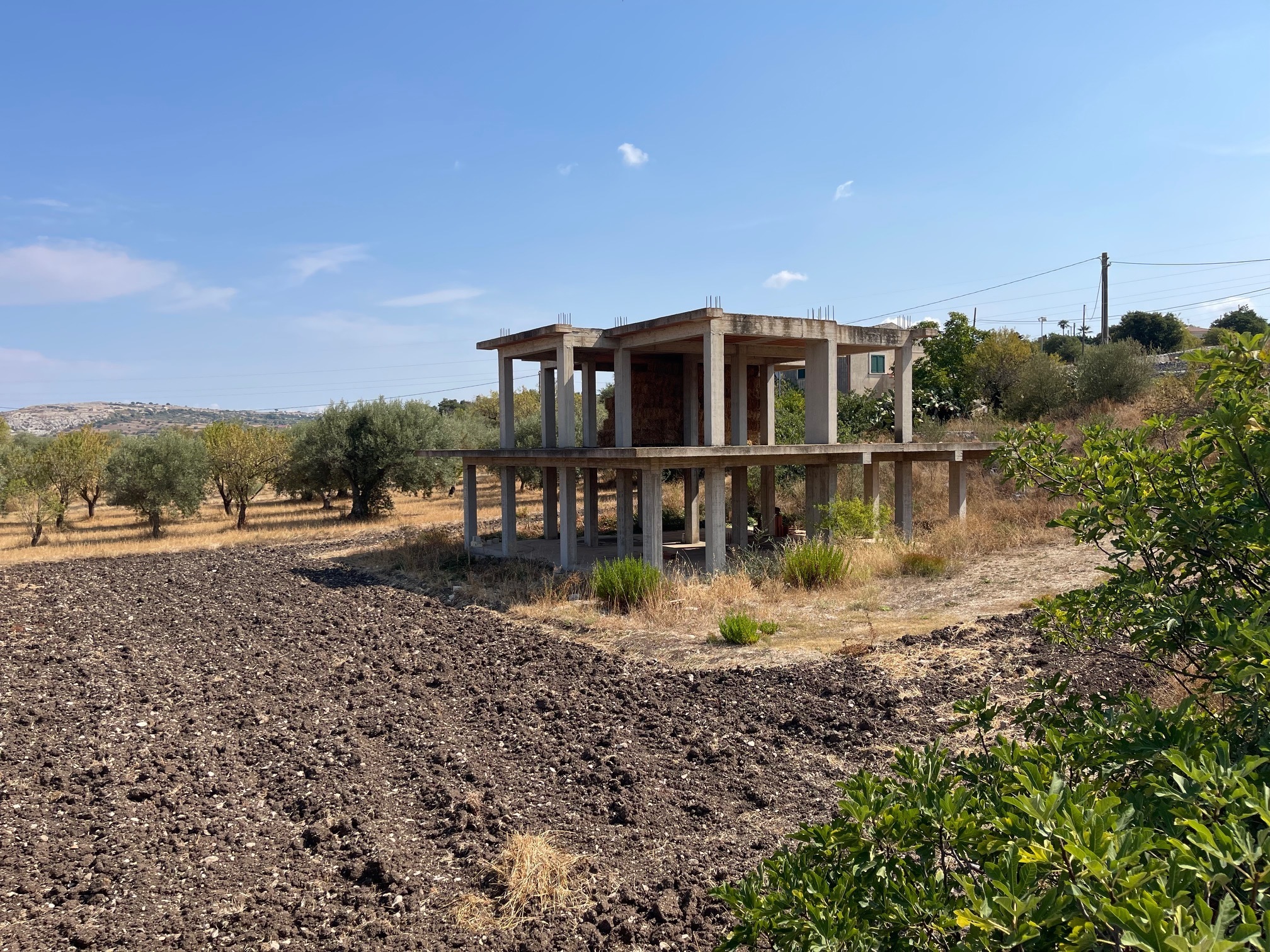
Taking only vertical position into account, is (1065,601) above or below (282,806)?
above

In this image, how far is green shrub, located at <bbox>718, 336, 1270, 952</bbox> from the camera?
1.55m

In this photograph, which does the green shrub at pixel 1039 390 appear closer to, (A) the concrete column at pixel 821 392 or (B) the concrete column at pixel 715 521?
(A) the concrete column at pixel 821 392

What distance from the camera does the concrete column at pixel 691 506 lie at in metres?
19.5

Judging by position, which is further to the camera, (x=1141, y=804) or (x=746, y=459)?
(x=746, y=459)

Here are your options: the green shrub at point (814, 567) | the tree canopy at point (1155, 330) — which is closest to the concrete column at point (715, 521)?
the green shrub at point (814, 567)

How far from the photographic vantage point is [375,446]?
92.8 feet

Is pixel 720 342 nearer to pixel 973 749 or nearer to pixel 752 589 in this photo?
pixel 752 589

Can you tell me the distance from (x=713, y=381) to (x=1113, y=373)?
2095 cm

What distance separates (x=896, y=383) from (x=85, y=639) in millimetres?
15770

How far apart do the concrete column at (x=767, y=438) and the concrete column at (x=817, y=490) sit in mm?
2233

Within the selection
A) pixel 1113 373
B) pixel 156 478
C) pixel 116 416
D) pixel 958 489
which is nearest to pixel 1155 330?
pixel 1113 373

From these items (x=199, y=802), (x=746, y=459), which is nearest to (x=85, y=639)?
(x=199, y=802)

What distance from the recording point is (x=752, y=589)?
1305 cm

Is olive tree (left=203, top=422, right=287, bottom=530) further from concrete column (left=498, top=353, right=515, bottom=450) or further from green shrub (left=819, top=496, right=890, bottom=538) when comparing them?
green shrub (left=819, top=496, right=890, bottom=538)
